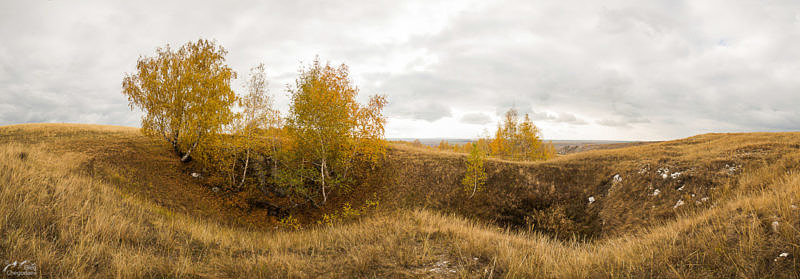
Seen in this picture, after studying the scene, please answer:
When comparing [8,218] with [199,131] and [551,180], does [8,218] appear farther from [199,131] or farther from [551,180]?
[551,180]

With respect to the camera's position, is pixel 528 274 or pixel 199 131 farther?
pixel 199 131

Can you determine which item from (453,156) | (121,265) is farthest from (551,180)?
(121,265)

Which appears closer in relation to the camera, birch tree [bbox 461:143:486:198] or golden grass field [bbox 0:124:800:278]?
golden grass field [bbox 0:124:800:278]

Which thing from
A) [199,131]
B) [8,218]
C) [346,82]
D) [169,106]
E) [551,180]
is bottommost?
[551,180]

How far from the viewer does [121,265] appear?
4.49 m

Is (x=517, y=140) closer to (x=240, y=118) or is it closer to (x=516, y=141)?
(x=516, y=141)

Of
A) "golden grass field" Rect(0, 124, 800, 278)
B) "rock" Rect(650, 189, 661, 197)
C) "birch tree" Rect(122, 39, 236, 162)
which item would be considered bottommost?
"rock" Rect(650, 189, 661, 197)

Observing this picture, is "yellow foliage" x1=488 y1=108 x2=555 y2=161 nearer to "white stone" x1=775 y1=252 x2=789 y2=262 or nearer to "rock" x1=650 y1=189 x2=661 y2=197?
"rock" x1=650 y1=189 x2=661 y2=197

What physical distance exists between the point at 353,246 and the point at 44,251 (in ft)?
17.1

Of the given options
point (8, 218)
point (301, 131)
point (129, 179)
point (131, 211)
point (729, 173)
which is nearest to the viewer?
point (8, 218)

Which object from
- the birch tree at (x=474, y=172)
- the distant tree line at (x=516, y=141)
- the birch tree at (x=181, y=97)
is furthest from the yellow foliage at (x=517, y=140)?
the birch tree at (x=181, y=97)

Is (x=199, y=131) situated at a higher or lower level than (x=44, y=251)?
higher

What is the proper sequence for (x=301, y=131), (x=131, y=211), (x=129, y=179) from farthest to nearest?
(x=301, y=131) → (x=129, y=179) → (x=131, y=211)

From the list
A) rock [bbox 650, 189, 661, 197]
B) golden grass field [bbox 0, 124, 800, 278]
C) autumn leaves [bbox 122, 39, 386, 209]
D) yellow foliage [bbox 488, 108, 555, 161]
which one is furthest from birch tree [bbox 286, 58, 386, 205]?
yellow foliage [bbox 488, 108, 555, 161]
